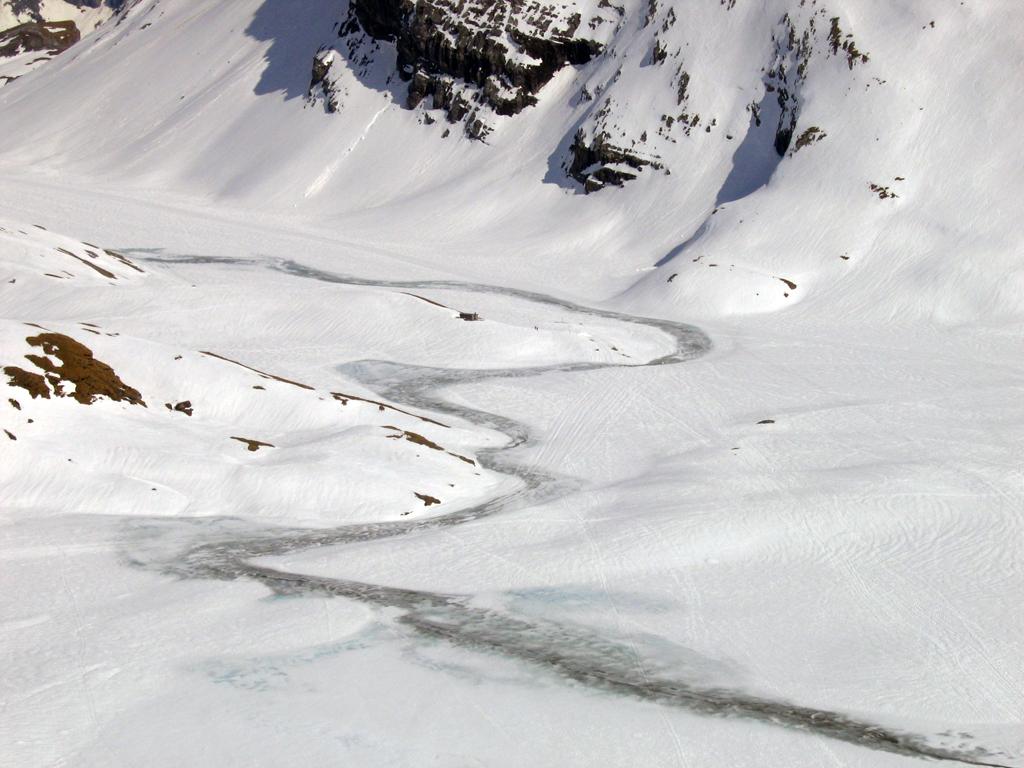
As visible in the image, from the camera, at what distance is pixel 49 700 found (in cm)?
1017

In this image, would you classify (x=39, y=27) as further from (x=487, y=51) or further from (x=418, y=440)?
(x=418, y=440)

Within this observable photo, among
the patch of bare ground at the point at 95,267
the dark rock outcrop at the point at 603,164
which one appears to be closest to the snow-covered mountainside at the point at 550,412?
the dark rock outcrop at the point at 603,164

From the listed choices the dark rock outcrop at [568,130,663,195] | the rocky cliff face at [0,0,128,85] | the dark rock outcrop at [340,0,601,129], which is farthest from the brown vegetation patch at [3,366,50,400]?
the rocky cliff face at [0,0,128,85]

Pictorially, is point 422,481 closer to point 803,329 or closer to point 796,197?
point 803,329

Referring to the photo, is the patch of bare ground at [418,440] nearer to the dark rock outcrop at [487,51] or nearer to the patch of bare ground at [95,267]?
the patch of bare ground at [95,267]

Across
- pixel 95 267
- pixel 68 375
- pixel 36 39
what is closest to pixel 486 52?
pixel 95 267

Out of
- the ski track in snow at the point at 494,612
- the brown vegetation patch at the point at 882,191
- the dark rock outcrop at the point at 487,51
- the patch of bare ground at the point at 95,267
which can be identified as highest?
the dark rock outcrop at the point at 487,51

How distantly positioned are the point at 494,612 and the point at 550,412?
13.3 meters

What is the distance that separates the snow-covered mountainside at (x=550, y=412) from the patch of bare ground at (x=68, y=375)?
101 millimetres

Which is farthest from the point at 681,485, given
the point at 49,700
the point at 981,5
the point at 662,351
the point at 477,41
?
the point at 477,41

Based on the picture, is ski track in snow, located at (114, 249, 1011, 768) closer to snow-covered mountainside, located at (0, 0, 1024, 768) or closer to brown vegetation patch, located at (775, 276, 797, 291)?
snow-covered mountainside, located at (0, 0, 1024, 768)

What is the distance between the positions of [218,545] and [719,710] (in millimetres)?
8114

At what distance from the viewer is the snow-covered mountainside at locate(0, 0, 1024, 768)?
34.6 ft

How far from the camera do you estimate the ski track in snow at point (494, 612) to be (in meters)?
10.1
